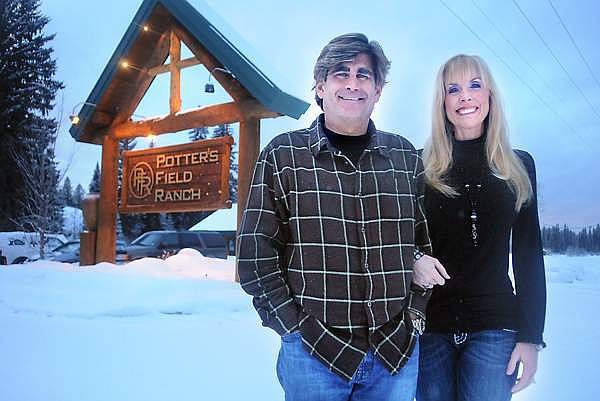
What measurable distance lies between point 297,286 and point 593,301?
8456 millimetres

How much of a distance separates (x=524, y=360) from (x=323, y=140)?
4.09 ft

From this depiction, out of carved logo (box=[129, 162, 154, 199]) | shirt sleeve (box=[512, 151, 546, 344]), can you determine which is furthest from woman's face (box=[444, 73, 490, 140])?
carved logo (box=[129, 162, 154, 199])

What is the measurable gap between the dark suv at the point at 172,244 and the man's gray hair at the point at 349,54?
1326 cm

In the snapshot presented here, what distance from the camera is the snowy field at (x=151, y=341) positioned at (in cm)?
371

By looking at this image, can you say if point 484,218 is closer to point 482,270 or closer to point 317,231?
point 482,270

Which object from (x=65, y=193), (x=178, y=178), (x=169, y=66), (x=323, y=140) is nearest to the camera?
(x=323, y=140)

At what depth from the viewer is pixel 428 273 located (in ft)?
6.38

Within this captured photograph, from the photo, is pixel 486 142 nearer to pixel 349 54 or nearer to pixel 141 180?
pixel 349 54

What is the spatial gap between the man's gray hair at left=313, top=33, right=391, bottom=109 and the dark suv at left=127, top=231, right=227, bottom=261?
43.5 feet

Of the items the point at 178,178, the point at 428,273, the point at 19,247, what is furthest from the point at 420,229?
the point at 19,247

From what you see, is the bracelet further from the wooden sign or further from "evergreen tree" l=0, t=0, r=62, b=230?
"evergreen tree" l=0, t=0, r=62, b=230

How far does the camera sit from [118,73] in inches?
350

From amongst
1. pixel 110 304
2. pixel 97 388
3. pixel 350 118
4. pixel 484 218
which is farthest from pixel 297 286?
pixel 110 304

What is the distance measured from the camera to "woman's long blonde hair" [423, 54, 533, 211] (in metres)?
2.17
